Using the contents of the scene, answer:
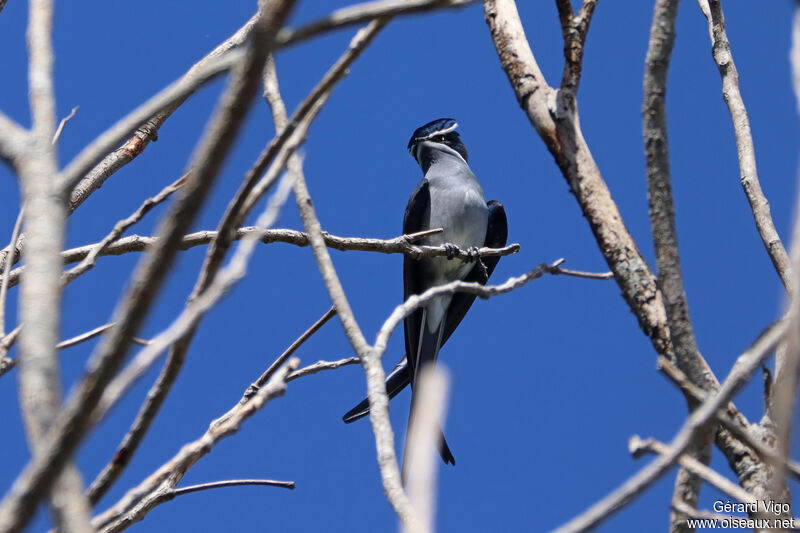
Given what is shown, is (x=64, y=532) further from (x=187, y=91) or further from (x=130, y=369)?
(x=187, y=91)

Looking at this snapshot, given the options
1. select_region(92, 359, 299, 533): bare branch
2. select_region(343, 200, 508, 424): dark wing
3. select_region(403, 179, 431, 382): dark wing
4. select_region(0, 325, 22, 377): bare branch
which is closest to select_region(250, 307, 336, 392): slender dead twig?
select_region(0, 325, 22, 377): bare branch

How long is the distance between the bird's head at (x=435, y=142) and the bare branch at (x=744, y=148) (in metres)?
3.21

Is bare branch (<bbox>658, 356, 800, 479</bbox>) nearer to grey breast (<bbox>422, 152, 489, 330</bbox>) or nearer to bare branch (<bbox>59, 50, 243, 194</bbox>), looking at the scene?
bare branch (<bbox>59, 50, 243, 194</bbox>)

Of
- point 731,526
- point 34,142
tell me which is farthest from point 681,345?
point 34,142

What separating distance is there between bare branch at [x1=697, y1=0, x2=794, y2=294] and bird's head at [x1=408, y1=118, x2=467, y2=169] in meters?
3.21

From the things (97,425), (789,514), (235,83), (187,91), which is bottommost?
(789,514)

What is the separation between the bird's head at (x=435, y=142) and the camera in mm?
6066

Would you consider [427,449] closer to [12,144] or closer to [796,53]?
[12,144]

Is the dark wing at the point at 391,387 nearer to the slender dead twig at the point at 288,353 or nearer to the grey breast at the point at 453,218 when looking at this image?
the slender dead twig at the point at 288,353

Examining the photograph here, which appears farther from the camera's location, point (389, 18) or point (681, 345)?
point (681, 345)

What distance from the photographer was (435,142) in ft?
20.0

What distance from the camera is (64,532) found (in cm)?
87

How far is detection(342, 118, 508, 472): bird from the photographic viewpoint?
16.9 feet

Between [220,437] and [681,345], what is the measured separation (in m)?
0.77
